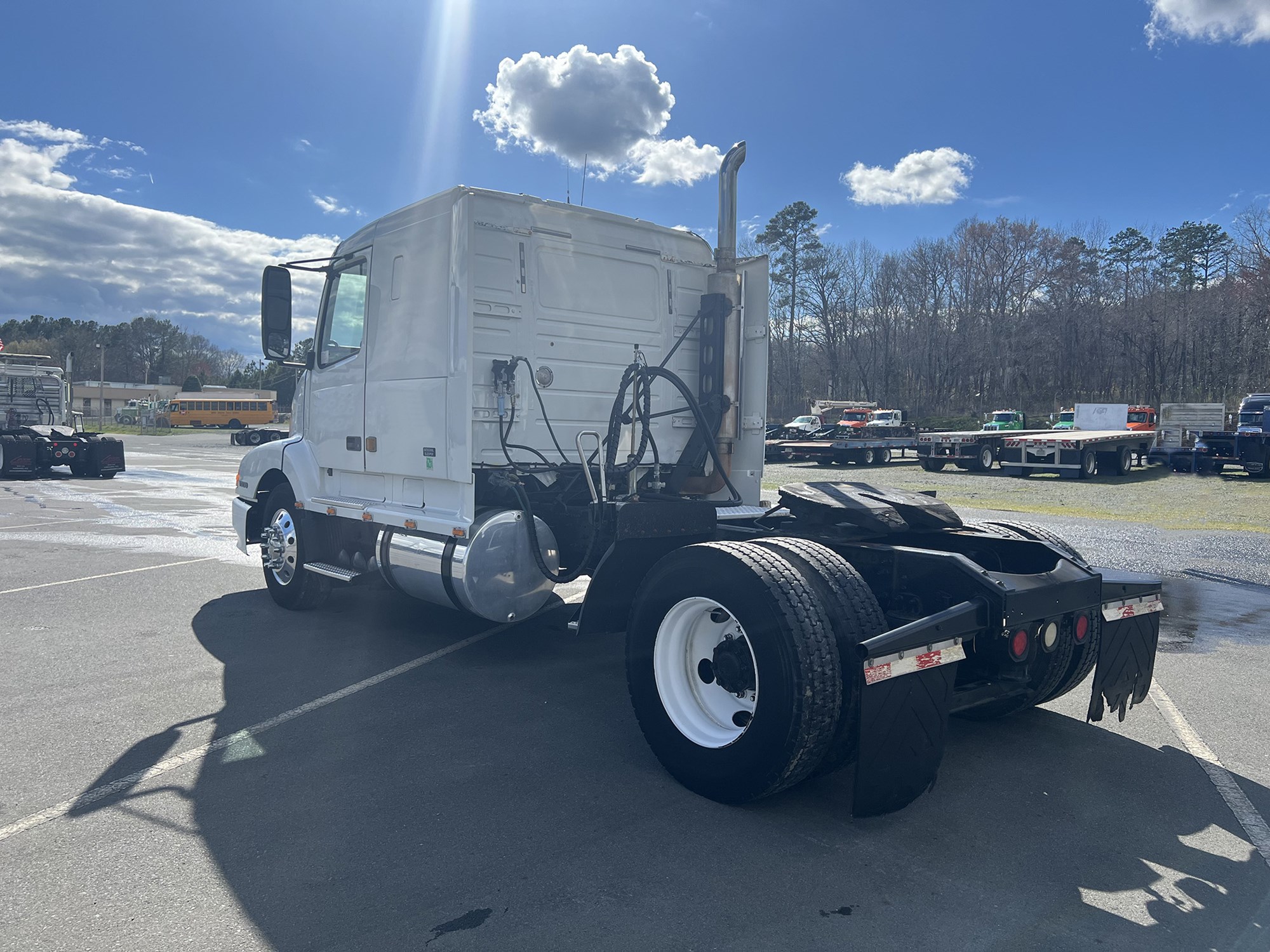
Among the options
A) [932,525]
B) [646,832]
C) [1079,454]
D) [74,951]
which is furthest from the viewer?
[1079,454]

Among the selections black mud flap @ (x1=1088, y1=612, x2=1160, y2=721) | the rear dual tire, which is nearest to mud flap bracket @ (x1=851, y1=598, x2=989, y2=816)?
the rear dual tire

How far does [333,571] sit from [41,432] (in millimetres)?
19358

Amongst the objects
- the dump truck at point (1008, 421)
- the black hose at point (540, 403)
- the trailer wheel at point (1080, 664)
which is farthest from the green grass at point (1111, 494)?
the black hose at point (540, 403)

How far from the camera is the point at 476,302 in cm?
538

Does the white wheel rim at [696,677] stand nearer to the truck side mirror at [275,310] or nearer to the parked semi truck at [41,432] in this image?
the truck side mirror at [275,310]

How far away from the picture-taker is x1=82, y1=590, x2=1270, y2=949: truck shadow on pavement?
273 centimetres

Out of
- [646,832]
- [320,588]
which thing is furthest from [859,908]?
[320,588]

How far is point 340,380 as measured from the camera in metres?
6.55

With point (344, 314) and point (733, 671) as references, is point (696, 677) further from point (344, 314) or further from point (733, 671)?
point (344, 314)

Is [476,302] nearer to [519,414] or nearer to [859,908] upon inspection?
[519,414]

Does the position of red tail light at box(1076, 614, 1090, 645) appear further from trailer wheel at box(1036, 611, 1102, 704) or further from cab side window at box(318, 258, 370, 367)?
cab side window at box(318, 258, 370, 367)

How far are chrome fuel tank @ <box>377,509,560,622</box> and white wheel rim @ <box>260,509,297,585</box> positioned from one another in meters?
2.15

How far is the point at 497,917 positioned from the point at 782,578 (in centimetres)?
161

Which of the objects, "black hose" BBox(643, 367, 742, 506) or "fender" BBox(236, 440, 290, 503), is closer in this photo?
"black hose" BBox(643, 367, 742, 506)
